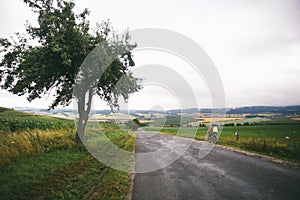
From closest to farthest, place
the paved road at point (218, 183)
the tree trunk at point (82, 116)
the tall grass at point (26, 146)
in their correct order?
the paved road at point (218, 183) < the tall grass at point (26, 146) < the tree trunk at point (82, 116)

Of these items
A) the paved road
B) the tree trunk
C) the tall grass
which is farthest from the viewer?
the tree trunk

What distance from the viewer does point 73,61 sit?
1345 cm

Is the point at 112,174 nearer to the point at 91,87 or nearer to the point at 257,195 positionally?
the point at 257,195

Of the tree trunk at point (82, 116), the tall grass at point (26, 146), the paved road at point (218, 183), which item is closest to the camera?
the paved road at point (218, 183)

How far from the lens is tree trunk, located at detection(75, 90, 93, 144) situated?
1490 centimetres

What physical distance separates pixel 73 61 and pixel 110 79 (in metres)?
2.97

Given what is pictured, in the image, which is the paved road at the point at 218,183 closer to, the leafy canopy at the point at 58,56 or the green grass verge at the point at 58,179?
the green grass verge at the point at 58,179

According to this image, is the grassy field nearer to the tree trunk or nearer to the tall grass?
the tall grass

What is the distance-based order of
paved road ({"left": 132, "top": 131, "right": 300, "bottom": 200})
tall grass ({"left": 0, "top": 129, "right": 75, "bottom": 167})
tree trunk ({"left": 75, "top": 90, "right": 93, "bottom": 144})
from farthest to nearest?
tree trunk ({"left": 75, "top": 90, "right": 93, "bottom": 144}) → tall grass ({"left": 0, "top": 129, "right": 75, "bottom": 167}) → paved road ({"left": 132, "top": 131, "right": 300, "bottom": 200})

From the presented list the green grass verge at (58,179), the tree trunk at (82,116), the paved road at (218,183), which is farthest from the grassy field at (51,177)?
the tree trunk at (82,116)

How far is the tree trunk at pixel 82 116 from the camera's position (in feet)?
48.9

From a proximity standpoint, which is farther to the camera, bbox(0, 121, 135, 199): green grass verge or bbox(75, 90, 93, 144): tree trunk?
bbox(75, 90, 93, 144): tree trunk

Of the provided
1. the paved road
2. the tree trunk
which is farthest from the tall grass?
the paved road

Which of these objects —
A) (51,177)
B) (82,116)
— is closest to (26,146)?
(51,177)
